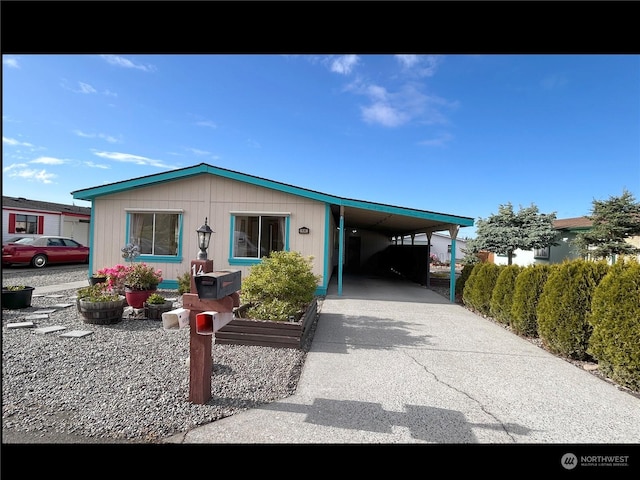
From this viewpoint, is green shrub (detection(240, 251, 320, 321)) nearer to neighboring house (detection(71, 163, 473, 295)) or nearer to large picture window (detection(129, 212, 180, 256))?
neighboring house (detection(71, 163, 473, 295))

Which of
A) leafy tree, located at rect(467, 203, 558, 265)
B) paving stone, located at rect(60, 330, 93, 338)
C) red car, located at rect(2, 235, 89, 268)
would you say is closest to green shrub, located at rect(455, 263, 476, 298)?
paving stone, located at rect(60, 330, 93, 338)

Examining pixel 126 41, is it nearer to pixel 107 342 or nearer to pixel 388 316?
Answer: pixel 107 342

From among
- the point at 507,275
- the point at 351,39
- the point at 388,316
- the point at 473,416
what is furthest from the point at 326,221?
the point at 351,39

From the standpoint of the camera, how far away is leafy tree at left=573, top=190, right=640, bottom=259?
1223 cm

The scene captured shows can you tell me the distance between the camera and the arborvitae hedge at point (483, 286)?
6246mm

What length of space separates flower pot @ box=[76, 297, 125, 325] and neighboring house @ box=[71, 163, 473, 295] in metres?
3.44

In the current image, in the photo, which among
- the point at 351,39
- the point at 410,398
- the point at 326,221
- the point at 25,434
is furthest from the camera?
the point at 326,221

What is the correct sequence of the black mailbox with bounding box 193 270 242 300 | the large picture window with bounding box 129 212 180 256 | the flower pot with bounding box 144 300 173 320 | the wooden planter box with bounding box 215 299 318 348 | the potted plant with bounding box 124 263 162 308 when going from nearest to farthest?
the black mailbox with bounding box 193 270 242 300
the wooden planter box with bounding box 215 299 318 348
the flower pot with bounding box 144 300 173 320
the potted plant with bounding box 124 263 162 308
the large picture window with bounding box 129 212 180 256

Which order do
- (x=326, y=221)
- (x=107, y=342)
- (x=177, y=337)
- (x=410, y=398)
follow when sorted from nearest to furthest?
(x=410, y=398)
(x=107, y=342)
(x=177, y=337)
(x=326, y=221)

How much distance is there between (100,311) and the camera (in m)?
4.62

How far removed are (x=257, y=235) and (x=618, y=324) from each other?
292 inches

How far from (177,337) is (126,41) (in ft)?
12.7
